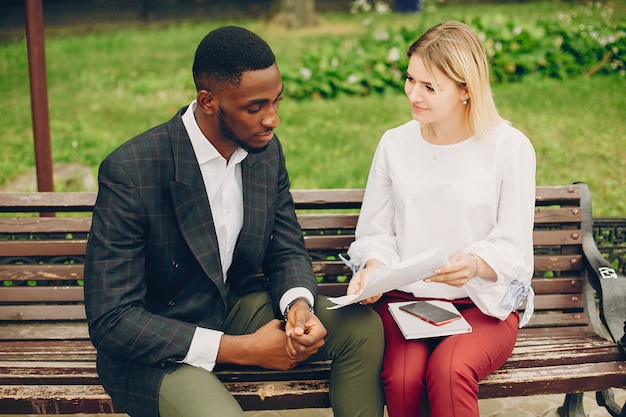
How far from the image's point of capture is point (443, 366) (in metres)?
2.94

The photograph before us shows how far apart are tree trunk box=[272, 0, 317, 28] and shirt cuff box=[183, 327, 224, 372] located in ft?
42.4

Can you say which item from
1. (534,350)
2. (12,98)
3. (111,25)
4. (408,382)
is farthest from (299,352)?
(111,25)

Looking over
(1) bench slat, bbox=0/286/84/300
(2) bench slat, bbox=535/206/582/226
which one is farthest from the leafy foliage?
(1) bench slat, bbox=0/286/84/300

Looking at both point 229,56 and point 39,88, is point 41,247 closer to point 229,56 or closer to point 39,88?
point 39,88

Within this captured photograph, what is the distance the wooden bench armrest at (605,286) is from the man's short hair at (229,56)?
187 centimetres

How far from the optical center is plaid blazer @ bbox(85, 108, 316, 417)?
2805 mm

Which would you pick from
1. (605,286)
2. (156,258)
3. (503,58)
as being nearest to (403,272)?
(156,258)

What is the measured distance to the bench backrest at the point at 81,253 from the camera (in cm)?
367

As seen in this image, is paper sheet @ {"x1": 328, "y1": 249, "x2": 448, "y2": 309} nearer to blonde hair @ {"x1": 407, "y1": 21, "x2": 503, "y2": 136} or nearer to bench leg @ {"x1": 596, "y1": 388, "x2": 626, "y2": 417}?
blonde hair @ {"x1": 407, "y1": 21, "x2": 503, "y2": 136}

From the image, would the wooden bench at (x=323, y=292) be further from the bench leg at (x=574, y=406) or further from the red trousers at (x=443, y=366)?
the red trousers at (x=443, y=366)

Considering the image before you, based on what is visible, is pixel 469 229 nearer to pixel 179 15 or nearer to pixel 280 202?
pixel 280 202

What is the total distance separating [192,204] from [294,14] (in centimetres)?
1283

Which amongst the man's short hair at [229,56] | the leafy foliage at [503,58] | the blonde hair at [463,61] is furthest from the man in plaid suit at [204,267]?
the leafy foliage at [503,58]

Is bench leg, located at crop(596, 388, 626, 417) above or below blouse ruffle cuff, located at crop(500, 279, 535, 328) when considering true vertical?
below
